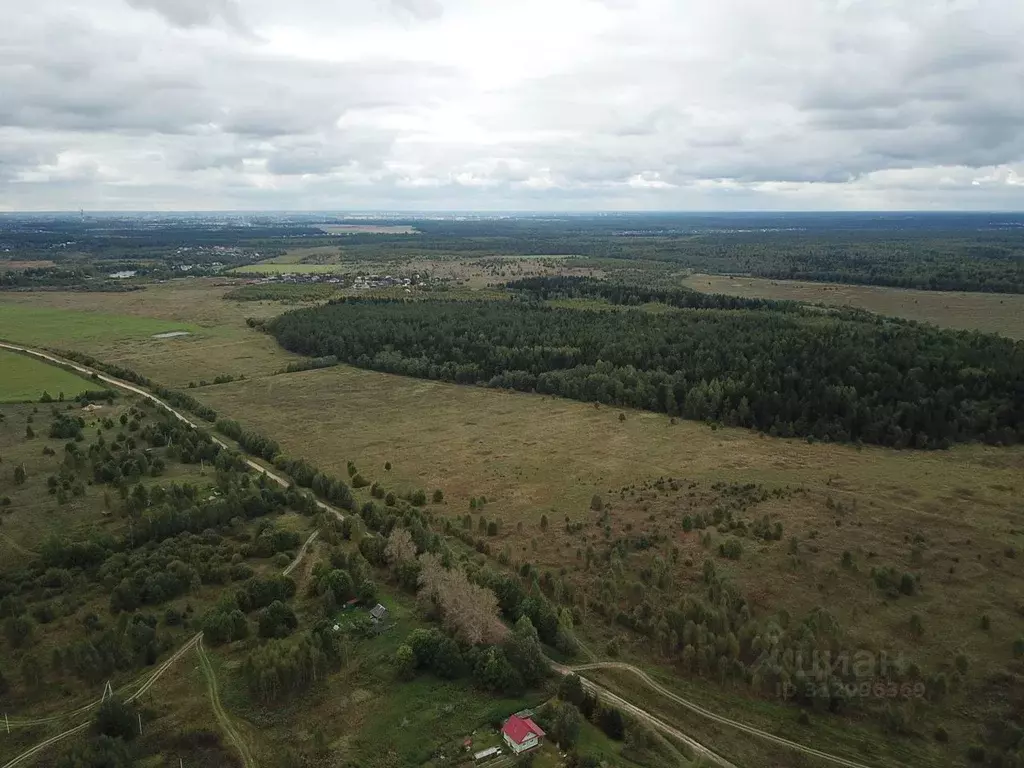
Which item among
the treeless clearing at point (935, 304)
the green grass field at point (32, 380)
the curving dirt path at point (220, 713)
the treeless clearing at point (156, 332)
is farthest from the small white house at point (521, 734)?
the treeless clearing at point (935, 304)

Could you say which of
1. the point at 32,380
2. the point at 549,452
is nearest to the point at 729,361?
the point at 549,452

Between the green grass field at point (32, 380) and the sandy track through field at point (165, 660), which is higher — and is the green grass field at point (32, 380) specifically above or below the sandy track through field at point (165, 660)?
above

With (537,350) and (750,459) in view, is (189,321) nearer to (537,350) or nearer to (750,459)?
(537,350)

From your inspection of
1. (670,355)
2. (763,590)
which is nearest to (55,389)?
(670,355)

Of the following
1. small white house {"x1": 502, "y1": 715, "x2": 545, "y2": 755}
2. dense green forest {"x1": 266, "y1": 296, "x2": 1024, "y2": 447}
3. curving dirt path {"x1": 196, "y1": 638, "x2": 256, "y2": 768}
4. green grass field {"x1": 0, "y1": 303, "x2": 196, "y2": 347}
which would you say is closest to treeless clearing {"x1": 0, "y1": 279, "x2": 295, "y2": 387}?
green grass field {"x1": 0, "y1": 303, "x2": 196, "y2": 347}

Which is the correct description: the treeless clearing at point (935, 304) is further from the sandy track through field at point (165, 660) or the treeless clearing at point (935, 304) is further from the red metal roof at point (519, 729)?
the red metal roof at point (519, 729)

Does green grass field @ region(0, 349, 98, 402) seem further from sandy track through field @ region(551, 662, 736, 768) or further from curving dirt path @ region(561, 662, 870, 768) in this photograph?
curving dirt path @ region(561, 662, 870, 768)

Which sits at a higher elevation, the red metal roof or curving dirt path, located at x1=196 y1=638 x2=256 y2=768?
the red metal roof
